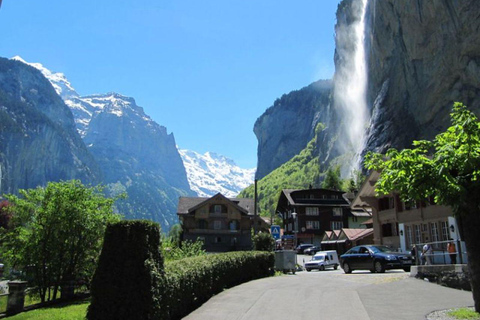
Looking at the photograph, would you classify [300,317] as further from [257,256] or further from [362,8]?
[362,8]

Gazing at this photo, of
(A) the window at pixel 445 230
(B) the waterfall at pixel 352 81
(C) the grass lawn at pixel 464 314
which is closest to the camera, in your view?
(C) the grass lawn at pixel 464 314

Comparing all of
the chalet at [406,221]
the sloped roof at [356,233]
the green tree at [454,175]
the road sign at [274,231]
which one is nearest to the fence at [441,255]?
A: the green tree at [454,175]

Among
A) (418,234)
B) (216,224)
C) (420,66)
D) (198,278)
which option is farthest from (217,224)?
(198,278)

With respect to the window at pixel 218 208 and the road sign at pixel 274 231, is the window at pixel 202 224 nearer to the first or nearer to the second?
the window at pixel 218 208

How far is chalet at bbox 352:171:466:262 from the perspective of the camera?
32344 millimetres

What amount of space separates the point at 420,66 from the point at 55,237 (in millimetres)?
81684

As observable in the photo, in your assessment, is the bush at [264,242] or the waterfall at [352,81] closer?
the bush at [264,242]

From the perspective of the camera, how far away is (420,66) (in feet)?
274

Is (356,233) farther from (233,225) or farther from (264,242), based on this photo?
(264,242)

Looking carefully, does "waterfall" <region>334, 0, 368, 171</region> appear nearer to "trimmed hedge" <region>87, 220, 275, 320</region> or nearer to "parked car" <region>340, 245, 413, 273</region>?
"parked car" <region>340, 245, 413, 273</region>

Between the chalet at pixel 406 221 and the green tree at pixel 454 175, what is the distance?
1959 centimetres

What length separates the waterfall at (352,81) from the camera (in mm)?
124188

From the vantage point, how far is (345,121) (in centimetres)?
14100

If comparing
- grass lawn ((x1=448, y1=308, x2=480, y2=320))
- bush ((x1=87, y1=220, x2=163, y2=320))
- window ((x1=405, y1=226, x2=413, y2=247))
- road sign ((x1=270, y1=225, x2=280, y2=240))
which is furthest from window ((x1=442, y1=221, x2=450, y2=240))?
bush ((x1=87, y1=220, x2=163, y2=320))
